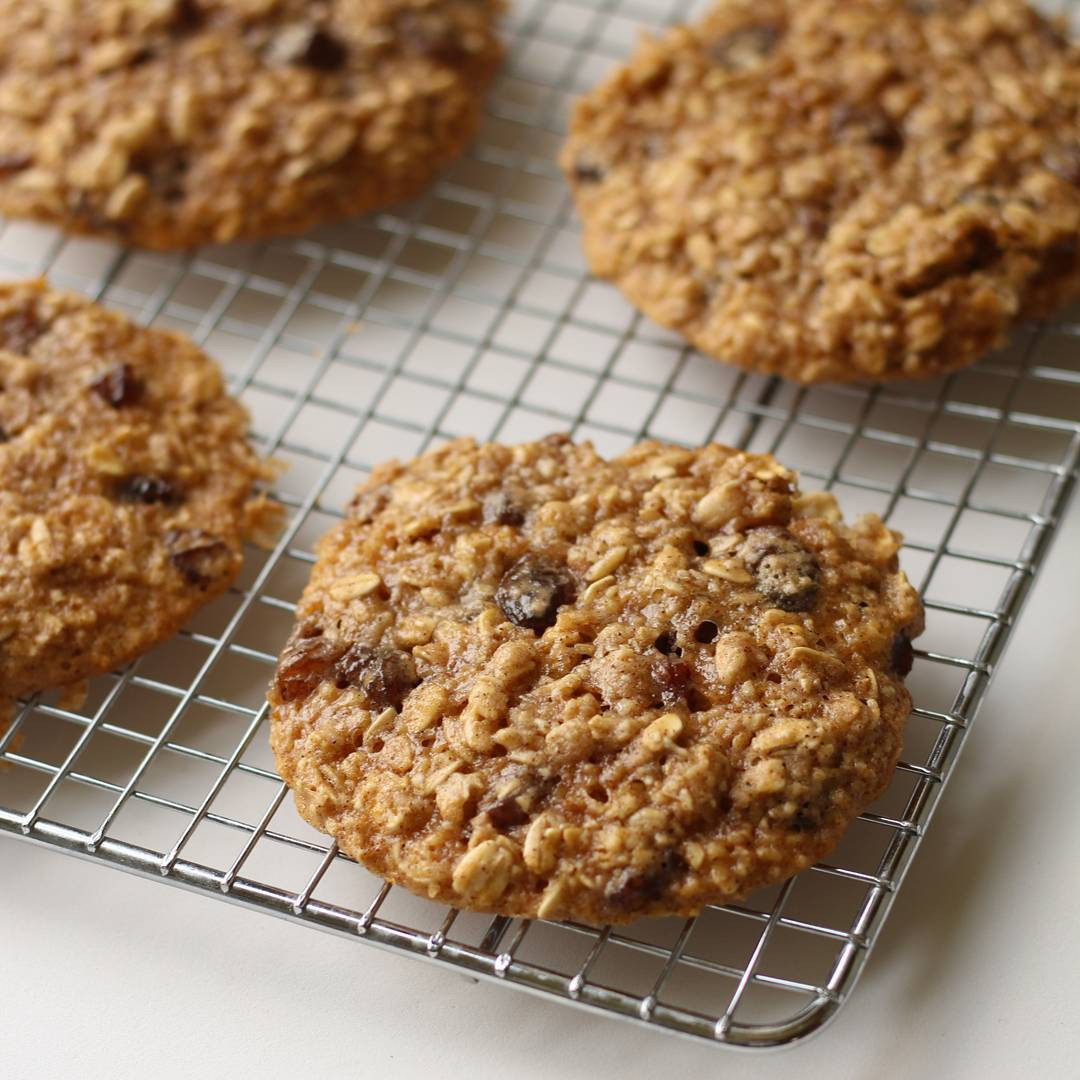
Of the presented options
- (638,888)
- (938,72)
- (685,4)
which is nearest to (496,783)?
(638,888)

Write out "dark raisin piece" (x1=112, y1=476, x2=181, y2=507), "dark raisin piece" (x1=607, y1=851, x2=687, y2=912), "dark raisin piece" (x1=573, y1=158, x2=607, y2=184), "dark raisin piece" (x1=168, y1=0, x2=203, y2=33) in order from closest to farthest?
"dark raisin piece" (x1=607, y1=851, x2=687, y2=912)
"dark raisin piece" (x1=112, y1=476, x2=181, y2=507)
"dark raisin piece" (x1=573, y1=158, x2=607, y2=184)
"dark raisin piece" (x1=168, y1=0, x2=203, y2=33)

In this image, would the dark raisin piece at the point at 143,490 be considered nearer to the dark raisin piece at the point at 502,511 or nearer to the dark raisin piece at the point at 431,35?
the dark raisin piece at the point at 502,511

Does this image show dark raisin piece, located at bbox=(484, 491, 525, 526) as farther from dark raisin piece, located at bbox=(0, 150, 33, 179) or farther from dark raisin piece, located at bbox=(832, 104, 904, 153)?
dark raisin piece, located at bbox=(0, 150, 33, 179)

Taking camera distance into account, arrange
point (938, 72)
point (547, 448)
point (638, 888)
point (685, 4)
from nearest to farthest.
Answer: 1. point (638, 888)
2. point (547, 448)
3. point (938, 72)
4. point (685, 4)

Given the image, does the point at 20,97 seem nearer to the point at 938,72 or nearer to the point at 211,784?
the point at 211,784

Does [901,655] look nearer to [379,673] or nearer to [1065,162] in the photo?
[379,673]

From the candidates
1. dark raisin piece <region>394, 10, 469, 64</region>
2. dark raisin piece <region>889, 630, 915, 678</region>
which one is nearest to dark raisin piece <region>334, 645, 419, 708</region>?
dark raisin piece <region>889, 630, 915, 678</region>
